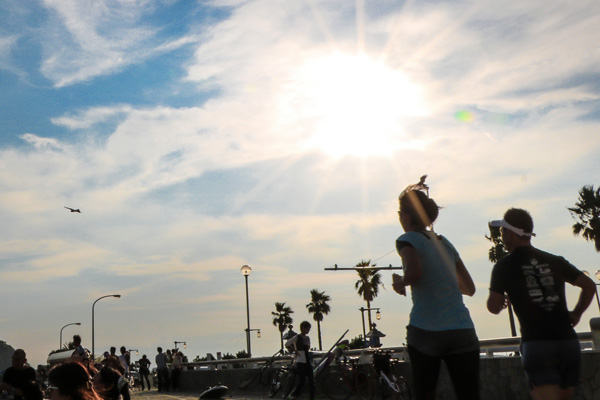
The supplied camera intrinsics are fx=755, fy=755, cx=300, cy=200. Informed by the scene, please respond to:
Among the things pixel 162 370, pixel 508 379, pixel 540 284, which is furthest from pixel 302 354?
pixel 162 370

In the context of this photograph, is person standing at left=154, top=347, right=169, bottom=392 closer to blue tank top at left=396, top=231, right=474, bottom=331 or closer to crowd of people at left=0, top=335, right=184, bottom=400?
crowd of people at left=0, top=335, right=184, bottom=400

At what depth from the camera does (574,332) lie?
5160 mm

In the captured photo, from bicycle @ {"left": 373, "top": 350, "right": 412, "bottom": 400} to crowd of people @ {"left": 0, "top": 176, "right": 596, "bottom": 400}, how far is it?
414 inches

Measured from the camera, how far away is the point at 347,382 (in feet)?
56.5

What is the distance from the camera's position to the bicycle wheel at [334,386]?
61.2 ft

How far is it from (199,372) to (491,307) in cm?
2737

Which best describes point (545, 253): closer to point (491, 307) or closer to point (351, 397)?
point (491, 307)

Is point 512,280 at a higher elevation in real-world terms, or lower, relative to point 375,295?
lower

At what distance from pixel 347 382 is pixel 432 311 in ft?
43.3

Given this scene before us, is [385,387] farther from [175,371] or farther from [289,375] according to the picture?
[175,371]

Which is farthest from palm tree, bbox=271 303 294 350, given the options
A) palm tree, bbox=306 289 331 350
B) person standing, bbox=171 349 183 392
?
person standing, bbox=171 349 183 392

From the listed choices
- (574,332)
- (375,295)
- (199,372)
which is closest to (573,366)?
(574,332)

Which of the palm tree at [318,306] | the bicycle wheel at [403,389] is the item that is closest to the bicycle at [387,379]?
the bicycle wheel at [403,389]

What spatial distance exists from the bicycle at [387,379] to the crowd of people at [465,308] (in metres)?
10.5
